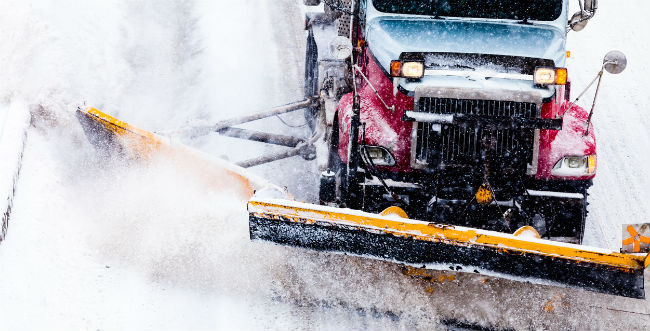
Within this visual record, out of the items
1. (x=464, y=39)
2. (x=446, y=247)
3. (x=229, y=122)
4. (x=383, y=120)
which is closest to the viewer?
(x=446, y=247)

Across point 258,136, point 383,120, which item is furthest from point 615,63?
point 258,136

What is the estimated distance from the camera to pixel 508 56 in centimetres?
478

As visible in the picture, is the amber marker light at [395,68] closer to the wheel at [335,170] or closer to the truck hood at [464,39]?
the truck hood at [464,39]

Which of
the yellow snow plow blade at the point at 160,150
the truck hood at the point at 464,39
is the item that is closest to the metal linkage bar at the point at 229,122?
the yellow snow plow blade at the point at 160,150

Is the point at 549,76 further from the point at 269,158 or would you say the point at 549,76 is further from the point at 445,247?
the point at 269,158

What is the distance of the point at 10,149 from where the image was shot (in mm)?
5707

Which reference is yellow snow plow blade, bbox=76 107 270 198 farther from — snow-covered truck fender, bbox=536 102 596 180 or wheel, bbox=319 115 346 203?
snow-covered truck fender, bbox=536 102 596 180

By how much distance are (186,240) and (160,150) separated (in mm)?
792

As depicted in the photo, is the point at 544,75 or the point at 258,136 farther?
the point at 258,136

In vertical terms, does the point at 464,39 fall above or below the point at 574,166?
above

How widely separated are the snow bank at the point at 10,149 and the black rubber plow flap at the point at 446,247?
235 cm

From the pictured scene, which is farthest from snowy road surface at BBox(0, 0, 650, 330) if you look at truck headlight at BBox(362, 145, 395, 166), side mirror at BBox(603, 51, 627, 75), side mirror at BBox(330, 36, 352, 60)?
side mirror at BBox(603, 51, 627, 75)

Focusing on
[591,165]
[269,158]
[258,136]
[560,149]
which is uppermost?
[560,149]

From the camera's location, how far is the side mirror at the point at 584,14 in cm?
516
